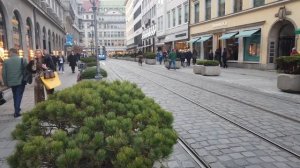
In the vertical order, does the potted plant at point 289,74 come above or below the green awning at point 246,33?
below

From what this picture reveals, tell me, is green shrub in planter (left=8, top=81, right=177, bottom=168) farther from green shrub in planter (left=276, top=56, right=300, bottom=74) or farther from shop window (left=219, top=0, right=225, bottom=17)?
shop window (left=219, top=0, right=225, bottom=17)

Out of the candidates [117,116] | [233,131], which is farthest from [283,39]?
[117,116]

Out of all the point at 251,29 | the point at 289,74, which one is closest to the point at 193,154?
the point at 289,74

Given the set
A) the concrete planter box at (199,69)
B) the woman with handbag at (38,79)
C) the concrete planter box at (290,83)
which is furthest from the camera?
the concrete planter box at (199,69)

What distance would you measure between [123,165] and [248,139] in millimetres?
3983

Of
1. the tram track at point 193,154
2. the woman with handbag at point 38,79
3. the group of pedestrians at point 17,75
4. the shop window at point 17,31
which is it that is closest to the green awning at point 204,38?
the shop window at point 17,31

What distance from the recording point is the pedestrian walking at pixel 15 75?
820 centimetres

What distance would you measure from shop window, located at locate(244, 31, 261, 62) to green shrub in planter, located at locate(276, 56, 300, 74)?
43.2 feet

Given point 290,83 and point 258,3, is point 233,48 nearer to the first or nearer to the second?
point 258,3

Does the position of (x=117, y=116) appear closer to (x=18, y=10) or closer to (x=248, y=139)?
(x=248, y=139)

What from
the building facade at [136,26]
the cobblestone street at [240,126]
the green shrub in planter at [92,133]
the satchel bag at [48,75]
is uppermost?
the building facade at [136,26]

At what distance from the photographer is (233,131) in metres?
6.28

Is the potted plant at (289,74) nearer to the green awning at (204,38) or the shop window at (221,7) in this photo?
the shop window at (221,7)

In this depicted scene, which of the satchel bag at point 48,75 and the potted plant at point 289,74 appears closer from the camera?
the satchel bag at point 48,75
